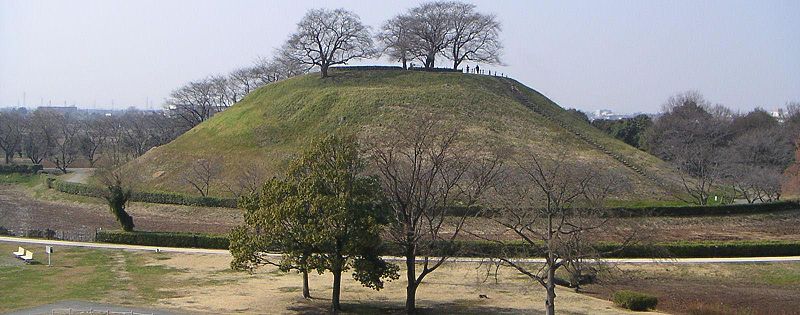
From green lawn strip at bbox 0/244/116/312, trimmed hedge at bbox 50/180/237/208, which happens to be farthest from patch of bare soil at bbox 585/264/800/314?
trimmed hedge at bbox 50/180/237/208

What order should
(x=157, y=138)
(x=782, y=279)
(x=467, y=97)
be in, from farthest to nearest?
(x=157, y=138) < (x=467, y=97) < (x=782, y=279)

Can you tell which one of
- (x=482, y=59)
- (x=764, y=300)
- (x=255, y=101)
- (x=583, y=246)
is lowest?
(x=764, y=300)

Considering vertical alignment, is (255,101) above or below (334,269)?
above

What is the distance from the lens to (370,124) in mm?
72875

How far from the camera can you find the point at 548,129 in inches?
2990

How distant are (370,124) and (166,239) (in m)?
31.1

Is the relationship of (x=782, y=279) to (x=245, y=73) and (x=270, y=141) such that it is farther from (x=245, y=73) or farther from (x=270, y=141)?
(x=245, y=73)

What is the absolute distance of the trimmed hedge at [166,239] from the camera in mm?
44231

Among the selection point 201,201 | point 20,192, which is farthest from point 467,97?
point 20,192

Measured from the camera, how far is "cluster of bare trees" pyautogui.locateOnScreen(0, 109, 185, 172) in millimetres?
99250

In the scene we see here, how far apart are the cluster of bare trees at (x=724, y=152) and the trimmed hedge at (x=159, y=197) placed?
37.0 metres

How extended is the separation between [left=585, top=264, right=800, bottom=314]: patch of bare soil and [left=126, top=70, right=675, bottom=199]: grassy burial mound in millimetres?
22523

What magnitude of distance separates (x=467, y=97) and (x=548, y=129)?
950 centimetres

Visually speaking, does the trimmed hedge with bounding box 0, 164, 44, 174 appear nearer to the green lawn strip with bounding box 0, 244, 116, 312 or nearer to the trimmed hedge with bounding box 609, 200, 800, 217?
the green lawn strip with bounding box 0, 244, 116, 312
